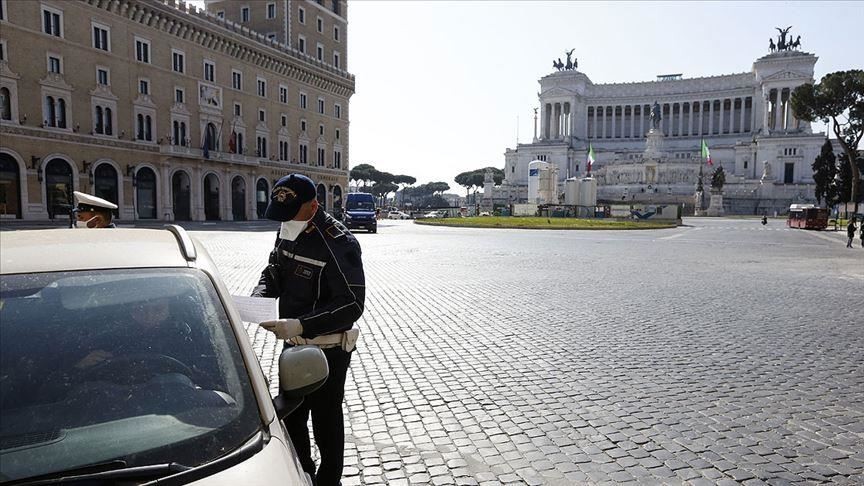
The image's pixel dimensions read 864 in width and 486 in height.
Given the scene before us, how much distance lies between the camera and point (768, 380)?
18.0 feet

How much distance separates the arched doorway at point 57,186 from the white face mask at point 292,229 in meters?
37.9

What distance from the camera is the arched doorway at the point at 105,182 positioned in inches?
1473

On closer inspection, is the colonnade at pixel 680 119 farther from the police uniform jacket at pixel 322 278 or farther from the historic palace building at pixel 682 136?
the police uniform jacket at pixel 322 278

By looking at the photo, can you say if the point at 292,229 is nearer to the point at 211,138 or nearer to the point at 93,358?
the point at 93,358

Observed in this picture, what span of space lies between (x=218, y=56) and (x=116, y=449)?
2001 inches

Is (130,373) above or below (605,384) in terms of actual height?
above

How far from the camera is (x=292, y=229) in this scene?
3.12 m

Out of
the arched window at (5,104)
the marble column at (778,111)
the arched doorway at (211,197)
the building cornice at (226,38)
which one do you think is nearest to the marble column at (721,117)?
the marble column at (778,111)

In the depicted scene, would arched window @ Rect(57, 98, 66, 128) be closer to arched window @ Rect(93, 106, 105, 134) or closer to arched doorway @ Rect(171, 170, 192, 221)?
arched window @ Rect(93, 106, 105, 134)

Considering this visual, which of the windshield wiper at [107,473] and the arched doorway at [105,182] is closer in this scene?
the windshield wiper at [107,473]

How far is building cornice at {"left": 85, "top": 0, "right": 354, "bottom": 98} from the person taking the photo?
39406 mm

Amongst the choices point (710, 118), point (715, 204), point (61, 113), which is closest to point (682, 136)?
point (710, 118)

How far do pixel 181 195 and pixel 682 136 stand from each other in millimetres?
90448

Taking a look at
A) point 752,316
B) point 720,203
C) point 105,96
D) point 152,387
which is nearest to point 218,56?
point 105,96
